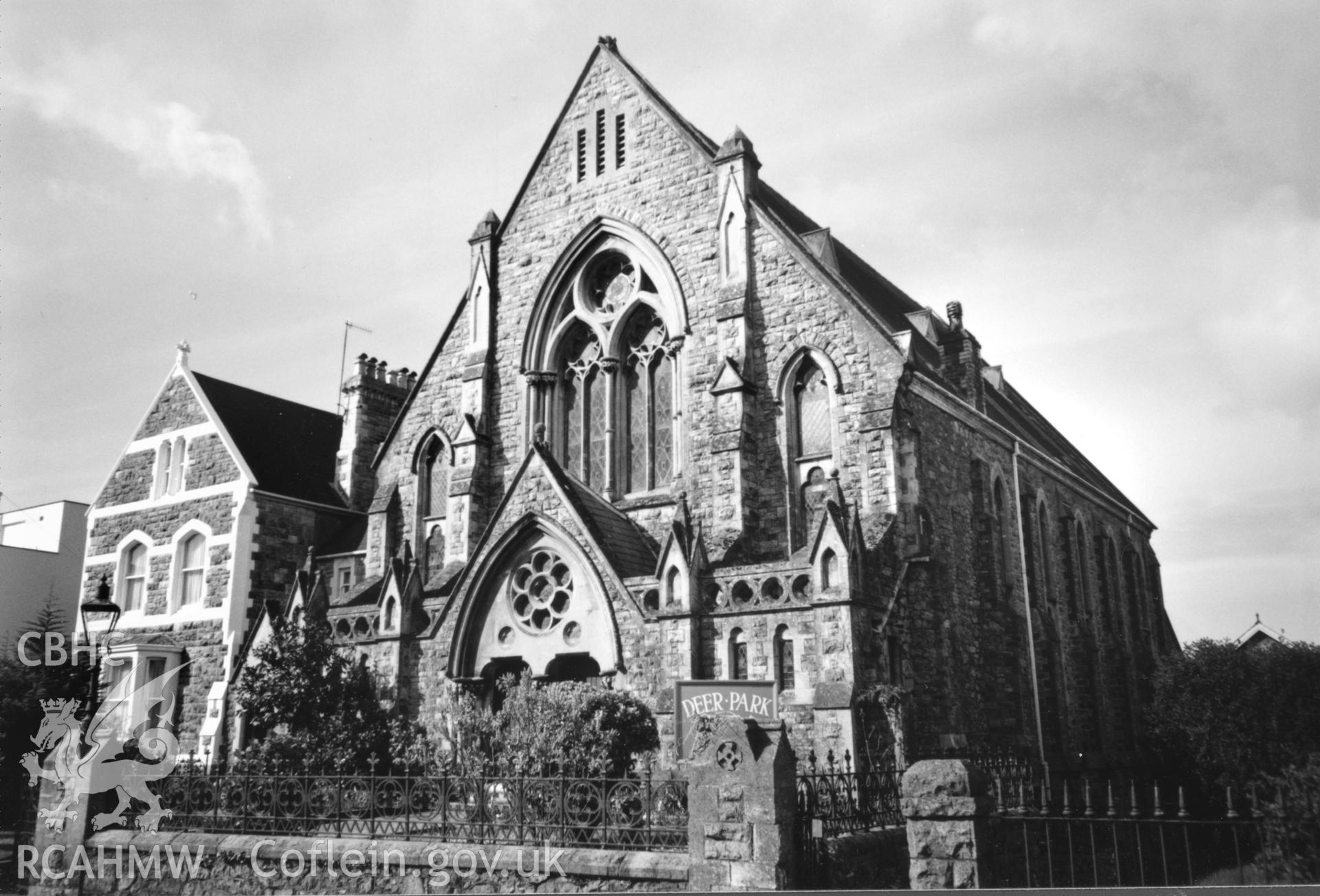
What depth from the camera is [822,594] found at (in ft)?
61.6

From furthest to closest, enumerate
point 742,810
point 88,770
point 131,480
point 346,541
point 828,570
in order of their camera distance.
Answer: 1. point 131,480
2. point 346,541
3. point 828,570
4. point 88,770
5. point 742,810

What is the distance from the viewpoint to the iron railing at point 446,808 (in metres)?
13.5

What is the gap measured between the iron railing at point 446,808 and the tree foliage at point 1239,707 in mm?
15473

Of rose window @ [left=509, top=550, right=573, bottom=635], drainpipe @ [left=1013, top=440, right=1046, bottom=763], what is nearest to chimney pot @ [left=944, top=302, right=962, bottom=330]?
drainpipe @ [left=1013, top=440, right=1046, bottom=763]

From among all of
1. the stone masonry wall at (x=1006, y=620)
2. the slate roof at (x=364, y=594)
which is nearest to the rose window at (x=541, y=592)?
the slate roof at (x=364, y=594)

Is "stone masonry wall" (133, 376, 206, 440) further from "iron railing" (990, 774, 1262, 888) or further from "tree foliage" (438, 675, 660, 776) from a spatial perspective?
"iron railing" (990, 774, 1262, 888)

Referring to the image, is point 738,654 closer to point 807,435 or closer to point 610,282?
point 807,435

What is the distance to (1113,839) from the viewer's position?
58.4 ft

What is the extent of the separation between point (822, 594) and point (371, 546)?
45.2 feet

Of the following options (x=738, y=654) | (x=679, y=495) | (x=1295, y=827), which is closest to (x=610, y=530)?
(x=679, y=495)

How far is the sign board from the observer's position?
62.0 feet

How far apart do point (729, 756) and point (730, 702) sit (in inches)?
267

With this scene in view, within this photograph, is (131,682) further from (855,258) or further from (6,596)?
(855,258)

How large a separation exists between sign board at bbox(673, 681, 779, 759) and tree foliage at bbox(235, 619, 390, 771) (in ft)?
19.7
